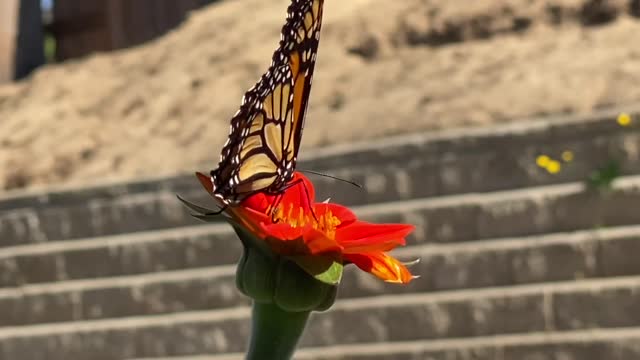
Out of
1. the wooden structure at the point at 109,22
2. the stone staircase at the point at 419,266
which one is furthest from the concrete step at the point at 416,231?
the wooden structure at the point at 109,22

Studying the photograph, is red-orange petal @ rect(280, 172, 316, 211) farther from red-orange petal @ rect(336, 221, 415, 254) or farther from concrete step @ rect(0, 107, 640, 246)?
concrete step @ rect(0, 107, 640, 246)

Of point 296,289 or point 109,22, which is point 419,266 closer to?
point 296,289

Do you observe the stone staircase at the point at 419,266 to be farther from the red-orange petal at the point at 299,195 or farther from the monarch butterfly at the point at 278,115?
the red-orange petal at the point at 299,195

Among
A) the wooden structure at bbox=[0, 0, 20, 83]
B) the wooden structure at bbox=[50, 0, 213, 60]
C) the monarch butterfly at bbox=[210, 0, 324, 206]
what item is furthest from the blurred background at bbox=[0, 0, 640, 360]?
the monarch butterfly at bbox=[210, 0, 324, 206]

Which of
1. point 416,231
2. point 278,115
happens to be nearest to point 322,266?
point 278,115

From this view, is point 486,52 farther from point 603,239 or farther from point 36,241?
point 36,241
